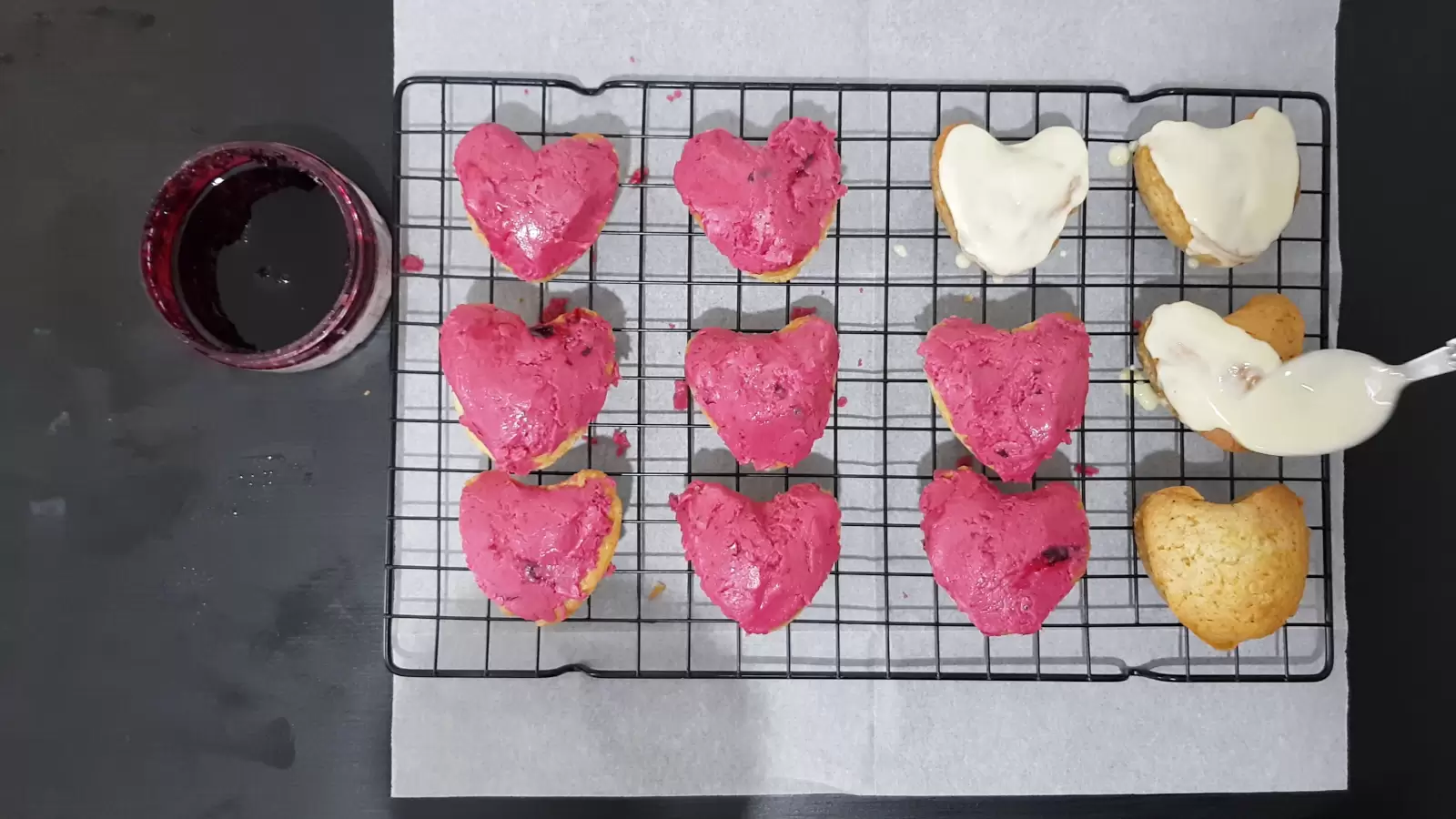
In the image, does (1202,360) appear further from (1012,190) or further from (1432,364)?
(1012,190)

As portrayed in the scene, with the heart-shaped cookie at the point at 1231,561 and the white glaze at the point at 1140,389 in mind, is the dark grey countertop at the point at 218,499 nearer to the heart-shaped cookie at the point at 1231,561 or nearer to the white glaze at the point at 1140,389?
the heart-shaped cookie at the point at 1231,561

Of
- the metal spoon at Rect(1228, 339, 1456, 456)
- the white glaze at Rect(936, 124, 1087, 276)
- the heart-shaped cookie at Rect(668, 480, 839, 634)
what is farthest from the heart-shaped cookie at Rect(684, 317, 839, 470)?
the metal spoon at Rect(1228, 339, 1456, 456)

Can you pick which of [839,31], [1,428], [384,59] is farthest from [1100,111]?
[1,428]

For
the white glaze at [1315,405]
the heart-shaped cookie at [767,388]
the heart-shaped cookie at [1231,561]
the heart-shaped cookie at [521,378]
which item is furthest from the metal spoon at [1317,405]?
the heart-shaped cookie at [521,378]

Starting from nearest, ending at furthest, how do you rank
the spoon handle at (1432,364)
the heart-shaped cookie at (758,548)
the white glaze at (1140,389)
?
the spoon handle at (1432,364)
the heart-shaped cookie at (758,548)
the white glaze at (1140,389)

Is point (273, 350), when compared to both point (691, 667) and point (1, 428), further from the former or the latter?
point (691, 667)

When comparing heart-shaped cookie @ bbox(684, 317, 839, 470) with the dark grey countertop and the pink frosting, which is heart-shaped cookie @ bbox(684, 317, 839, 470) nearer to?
the pink frosting
